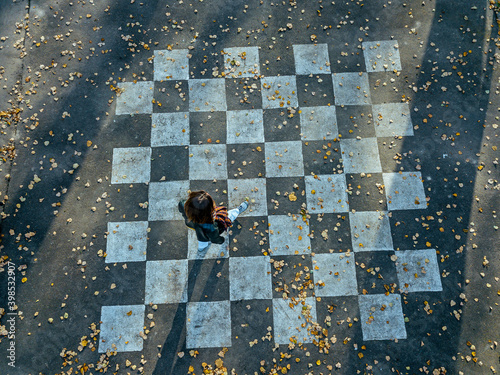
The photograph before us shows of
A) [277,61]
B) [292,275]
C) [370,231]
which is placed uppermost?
[277,61]

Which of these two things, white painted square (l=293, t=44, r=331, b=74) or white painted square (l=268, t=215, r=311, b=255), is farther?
white painted square (l=293, t=44, r=331, b=74)

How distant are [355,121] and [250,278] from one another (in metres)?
3.37

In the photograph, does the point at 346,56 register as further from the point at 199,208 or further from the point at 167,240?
the point at 167,240

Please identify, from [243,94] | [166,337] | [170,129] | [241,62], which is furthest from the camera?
[241,62]

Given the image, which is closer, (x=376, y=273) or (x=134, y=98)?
(x=376, y=273)

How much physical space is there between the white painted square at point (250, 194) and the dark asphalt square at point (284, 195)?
0.33ft

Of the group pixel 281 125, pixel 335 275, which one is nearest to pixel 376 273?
pixel 335 275

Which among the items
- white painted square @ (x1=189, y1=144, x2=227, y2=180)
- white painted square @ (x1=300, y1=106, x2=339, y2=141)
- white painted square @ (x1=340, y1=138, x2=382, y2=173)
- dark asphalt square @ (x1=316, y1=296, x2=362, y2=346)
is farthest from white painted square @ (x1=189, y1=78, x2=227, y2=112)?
dark asphalt square @ (x1=316, y1=296, x2=362, y2=346)

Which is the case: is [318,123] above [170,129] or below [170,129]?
Answer: below

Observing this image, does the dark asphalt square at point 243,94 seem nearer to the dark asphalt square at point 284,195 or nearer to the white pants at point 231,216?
the dark asphalt square at point 284,195

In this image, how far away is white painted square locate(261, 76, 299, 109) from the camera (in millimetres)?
6738

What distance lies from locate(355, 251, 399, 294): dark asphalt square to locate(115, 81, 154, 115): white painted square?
459 centimetres

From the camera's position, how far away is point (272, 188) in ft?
20.7

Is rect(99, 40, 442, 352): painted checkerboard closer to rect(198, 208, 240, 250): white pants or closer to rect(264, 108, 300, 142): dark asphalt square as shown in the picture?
rect(264, 108, 300, 142): dark asphalt square
